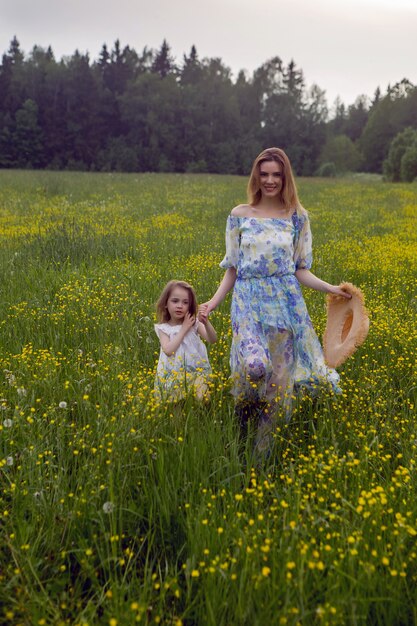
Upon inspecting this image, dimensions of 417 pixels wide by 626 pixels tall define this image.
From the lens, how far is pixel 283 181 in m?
3.60

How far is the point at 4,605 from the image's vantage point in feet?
6.94

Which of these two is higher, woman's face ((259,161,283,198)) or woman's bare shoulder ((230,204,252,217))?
woman's face ((259,161,283,198))

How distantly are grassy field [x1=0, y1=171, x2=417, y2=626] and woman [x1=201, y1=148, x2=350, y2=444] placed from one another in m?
0.23

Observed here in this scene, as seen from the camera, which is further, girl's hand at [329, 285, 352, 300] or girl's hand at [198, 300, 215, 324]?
girl's hand at [329, 285, 352, 300]

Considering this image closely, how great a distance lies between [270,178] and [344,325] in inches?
49.6

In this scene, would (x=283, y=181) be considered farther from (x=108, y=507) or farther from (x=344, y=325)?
(x=108, y=507)

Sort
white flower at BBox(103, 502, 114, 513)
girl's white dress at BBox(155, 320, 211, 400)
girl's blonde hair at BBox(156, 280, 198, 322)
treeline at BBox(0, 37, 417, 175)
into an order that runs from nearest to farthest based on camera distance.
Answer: white flower at BBox(103, 502, 114, 513), girl's white dress at BBox(155, 320, 211, 400), girl's blonde hair at BBox(156, 280, 198, 322), treeline at BBox(0, 37, 417, 175)

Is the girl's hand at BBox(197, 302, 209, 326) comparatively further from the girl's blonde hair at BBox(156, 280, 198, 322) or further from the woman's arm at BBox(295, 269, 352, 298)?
the woman's arm at BBox(295, 269, 352, 298)

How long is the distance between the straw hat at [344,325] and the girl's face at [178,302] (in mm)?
1124

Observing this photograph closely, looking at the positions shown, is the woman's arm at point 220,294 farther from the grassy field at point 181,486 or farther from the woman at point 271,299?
the grassy field at point 181,486

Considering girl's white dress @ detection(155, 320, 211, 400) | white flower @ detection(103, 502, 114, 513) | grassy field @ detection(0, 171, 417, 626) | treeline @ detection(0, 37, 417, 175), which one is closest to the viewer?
grassy field @ detection(0, 171, 417, 626)

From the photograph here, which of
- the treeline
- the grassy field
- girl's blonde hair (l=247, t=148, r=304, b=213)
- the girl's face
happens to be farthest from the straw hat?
the treeline

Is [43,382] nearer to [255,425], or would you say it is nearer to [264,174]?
[255,425]

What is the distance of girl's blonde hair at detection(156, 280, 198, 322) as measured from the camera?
3.75 m
